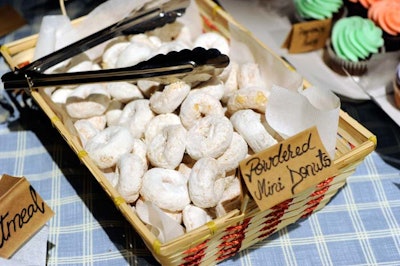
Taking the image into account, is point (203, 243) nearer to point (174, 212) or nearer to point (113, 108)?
point (174, 212)

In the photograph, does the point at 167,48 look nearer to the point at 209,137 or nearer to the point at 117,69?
the point at 117,69

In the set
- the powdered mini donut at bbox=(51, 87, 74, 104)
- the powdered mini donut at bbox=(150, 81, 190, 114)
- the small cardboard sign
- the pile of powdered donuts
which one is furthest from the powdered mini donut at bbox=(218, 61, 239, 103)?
the small cardboard sign

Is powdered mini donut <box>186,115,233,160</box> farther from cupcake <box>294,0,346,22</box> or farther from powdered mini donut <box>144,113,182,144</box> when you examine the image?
cupcake <box>294,0,346,22</box>

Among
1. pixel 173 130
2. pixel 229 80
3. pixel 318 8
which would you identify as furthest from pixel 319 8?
pixel 173 130

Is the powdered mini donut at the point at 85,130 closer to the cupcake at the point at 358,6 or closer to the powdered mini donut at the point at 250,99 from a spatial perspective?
the powdered mini donut at the point at 250,99

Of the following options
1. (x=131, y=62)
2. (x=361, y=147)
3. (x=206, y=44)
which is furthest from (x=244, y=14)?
(x=361, y=147)

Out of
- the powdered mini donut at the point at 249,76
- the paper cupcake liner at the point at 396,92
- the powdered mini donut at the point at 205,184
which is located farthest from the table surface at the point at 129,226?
the powdered mini donut at the point at 249,76
